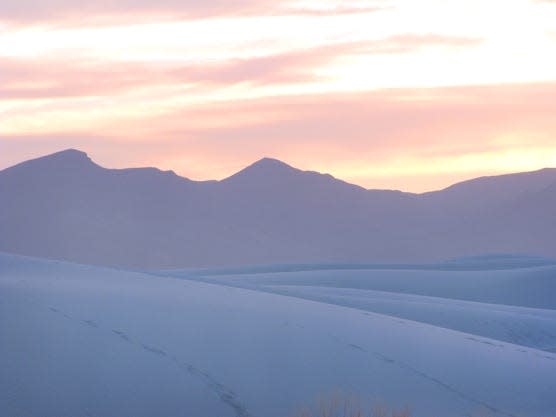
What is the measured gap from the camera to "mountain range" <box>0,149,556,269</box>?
115000 millimetres

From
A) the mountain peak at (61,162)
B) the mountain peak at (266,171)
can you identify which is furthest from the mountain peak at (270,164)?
the mountain peak at (61,162)

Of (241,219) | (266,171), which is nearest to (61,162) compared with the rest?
(241,219)

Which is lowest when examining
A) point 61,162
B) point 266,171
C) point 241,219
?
point 241,219

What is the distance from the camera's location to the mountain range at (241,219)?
377 ft

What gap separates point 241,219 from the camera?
131m

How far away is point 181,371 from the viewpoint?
10.3 metres

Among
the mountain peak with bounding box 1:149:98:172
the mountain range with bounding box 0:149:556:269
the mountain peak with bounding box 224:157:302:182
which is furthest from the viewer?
the mountain peak with bounding box 224:157:302:182

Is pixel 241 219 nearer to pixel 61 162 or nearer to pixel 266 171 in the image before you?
pixel 266 171

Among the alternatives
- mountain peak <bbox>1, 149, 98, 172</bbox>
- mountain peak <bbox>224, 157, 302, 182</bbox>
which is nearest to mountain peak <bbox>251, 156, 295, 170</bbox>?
mountain peak <bbox>224, 157, 302, 182</bbox>

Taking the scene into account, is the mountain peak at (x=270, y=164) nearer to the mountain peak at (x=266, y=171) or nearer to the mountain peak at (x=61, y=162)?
the mountain peak at (x=266, y=171)

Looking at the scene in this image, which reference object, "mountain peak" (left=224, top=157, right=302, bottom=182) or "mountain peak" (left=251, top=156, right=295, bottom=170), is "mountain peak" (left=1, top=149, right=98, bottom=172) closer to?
"mountain peak" (left=224, top=157, right=302, bottom=182)

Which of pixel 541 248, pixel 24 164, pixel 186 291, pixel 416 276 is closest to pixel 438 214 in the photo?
pixel 541 248

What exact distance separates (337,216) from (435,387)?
12826 cm

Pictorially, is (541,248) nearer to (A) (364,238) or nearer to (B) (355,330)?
(A) (364,238)
